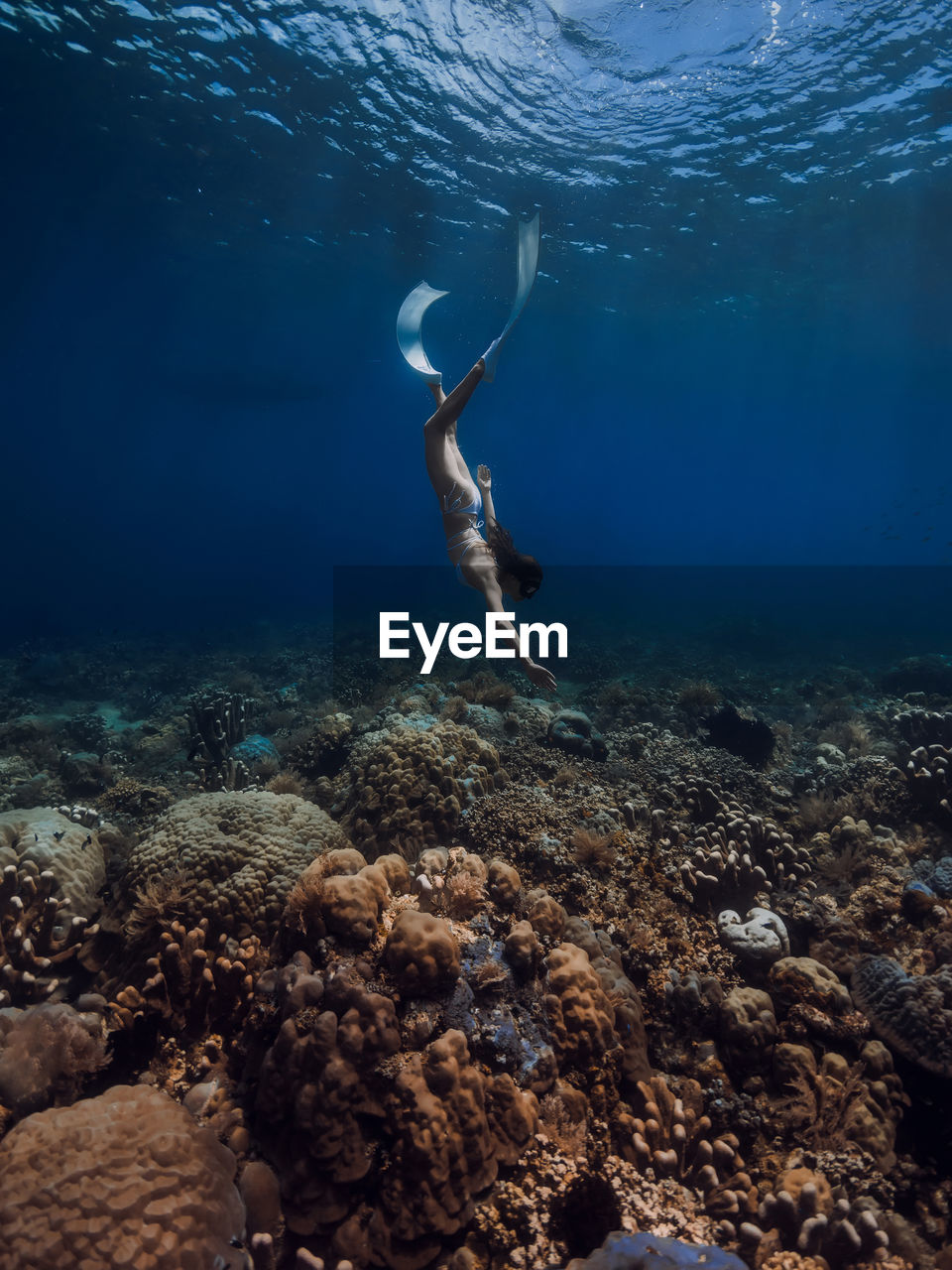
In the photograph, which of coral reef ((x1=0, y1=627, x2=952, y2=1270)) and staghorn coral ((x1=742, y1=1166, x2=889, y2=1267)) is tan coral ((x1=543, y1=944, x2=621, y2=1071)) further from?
staghorn coral ((x1=742, y1=1166, x2=889, y2=1267))

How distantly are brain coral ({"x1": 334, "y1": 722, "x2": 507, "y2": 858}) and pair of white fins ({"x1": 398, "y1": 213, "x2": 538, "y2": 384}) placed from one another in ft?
15.0

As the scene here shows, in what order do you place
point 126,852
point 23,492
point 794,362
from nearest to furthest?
point 126,852, point 794,362, point 23,492

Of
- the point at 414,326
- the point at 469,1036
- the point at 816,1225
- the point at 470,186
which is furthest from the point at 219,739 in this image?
the point at 470,186

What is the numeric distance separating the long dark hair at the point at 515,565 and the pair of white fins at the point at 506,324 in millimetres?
1546

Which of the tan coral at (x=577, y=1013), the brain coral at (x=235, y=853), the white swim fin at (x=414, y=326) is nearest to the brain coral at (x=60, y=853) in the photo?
the brain coral at (x=235, y=853)

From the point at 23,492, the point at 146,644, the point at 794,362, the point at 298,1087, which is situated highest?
the point at 794,362

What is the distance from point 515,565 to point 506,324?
2.03 metres

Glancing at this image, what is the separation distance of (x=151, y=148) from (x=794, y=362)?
5153 centimetres

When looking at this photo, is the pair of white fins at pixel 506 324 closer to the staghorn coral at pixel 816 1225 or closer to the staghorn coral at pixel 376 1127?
the staghorn coral at pixel 376 1127

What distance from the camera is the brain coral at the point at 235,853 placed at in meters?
4.85

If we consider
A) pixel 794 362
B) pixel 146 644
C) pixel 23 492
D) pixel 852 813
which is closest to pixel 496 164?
pixel 852 813

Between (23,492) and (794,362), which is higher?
(794,362)

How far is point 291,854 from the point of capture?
17.8 feet

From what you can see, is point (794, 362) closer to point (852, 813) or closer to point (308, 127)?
point (308, 127)
